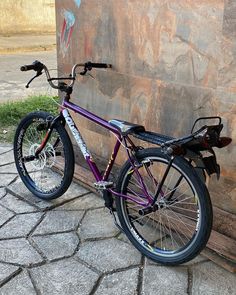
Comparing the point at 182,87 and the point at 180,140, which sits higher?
the point at 182,87

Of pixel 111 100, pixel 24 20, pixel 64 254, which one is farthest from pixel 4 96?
pixel 24 20

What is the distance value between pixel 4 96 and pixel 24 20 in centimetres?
1003

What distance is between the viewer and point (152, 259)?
122 inches

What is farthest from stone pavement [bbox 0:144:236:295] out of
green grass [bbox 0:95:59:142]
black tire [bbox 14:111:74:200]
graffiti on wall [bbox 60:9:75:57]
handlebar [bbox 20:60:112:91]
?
green grass [bbox 0:95:59:142]

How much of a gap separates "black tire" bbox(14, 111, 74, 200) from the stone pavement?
233 mm

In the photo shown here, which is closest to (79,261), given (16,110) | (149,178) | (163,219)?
(163,219)

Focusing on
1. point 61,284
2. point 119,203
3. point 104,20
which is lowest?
point 61,284

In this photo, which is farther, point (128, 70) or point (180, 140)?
point (128, 70)

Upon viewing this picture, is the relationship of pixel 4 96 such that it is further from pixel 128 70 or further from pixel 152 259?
pixel 152 259

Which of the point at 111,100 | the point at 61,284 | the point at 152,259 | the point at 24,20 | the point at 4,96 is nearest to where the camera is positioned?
the point at 61,284

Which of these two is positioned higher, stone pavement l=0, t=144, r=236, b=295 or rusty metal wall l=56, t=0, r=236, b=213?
rusty metal wall l=56, t=0, r=236, b=213

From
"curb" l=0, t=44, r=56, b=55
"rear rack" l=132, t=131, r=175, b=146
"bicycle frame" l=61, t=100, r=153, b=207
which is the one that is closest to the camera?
"rear rack" l=132, t=131, r=175, b=146

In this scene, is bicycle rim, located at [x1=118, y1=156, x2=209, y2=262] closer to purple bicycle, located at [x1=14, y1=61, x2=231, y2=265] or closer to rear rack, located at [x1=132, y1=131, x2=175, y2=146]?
purple bicycle, located at [x1=14, y1=61, x2=231, y2=265]

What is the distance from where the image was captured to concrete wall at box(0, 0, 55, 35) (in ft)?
54.7
